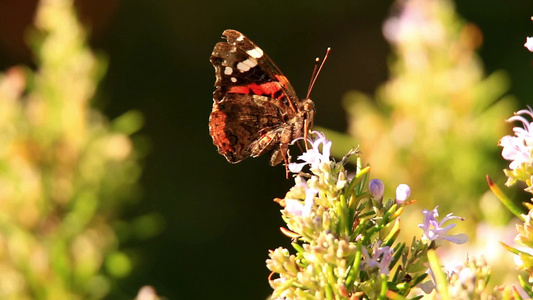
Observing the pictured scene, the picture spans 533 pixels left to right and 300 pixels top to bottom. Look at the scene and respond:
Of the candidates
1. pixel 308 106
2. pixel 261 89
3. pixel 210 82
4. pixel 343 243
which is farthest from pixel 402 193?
pixel 210 82

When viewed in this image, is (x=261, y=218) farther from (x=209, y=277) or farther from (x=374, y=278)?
(x=374, y=278)

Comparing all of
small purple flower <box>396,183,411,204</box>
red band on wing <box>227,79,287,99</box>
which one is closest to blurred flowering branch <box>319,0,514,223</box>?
red band on wing <box>227,79,287,99</box>

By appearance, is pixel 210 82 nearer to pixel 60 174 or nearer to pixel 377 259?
pixel 60 174

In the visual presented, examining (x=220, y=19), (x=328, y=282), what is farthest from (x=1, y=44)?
(x=328, y=282)

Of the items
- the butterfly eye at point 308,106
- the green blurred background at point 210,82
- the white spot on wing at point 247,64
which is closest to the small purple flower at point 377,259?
the butterfly eye at point 308,106

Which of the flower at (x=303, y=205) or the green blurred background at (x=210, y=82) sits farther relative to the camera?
the green blurred background at (x=210, y=82)

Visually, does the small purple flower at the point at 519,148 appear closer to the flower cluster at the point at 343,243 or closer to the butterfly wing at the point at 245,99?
the flower cluster at the point at 343,243

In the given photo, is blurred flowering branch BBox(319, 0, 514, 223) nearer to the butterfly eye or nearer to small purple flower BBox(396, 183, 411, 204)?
the butterfly eye
